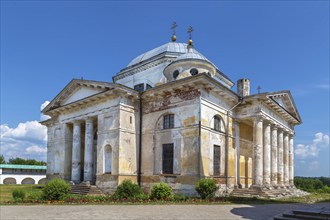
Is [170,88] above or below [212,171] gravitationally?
above

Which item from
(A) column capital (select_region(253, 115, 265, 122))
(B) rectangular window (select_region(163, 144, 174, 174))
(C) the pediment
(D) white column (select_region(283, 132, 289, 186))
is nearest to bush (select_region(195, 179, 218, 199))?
(B) rectangular window (select_region(163, 144, 174, 174))

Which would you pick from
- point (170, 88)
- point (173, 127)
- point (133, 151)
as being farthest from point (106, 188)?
point (170, 88)

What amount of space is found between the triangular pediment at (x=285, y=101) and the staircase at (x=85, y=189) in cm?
1364

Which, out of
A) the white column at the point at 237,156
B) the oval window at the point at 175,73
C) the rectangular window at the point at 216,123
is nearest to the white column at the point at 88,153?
the oval window at the point at 175,73

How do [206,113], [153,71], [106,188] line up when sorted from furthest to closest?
[153,71]
[106,188]
[206,113]

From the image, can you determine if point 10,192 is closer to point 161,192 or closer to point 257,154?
point 161,192

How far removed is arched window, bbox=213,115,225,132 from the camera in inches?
812

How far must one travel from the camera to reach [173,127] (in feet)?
65.6

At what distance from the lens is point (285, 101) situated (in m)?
26.7

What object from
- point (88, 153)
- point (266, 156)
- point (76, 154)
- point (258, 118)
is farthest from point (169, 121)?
point (76, 154)

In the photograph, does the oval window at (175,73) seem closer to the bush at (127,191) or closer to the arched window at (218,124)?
the arched window at (218,124)

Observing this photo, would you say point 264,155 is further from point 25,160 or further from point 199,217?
point 25,160

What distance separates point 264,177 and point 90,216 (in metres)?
14.2

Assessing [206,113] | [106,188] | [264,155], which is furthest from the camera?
[264,155]
